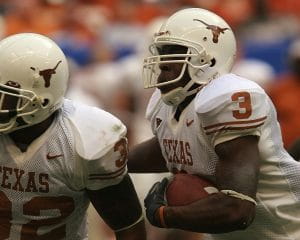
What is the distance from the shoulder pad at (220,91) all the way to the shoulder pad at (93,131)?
0.95 ft

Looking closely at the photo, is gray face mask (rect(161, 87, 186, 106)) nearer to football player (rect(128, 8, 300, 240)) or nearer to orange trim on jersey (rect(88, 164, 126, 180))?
football player (rect(128, 8, 300, 240))

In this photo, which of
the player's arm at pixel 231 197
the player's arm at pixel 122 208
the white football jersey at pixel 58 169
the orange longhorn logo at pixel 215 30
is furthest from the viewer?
the orange longhorn logo at pixel 215 30

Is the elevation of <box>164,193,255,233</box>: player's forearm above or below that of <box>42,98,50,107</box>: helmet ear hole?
below

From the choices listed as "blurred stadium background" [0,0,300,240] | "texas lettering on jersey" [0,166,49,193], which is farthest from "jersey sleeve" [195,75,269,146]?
"blurred stadium background" [0,0,300,240]

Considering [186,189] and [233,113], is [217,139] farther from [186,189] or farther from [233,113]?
[186,189]

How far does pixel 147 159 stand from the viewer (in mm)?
4355

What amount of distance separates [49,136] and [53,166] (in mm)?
105

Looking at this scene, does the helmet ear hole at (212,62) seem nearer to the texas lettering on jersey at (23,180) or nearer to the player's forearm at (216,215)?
the player's forearm at (216,215)

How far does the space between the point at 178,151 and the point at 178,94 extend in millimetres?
203

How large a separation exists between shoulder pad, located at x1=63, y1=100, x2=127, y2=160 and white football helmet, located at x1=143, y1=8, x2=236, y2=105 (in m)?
0.25

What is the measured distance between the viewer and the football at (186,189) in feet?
12.4

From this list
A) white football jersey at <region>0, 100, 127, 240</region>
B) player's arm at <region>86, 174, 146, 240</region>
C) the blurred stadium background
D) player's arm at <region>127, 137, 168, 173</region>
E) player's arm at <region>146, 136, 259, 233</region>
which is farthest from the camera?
the blurred stadium background

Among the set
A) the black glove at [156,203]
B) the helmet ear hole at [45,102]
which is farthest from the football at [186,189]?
the helmet ear hole at [45,102]

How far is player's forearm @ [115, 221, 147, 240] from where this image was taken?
3.95 meters
